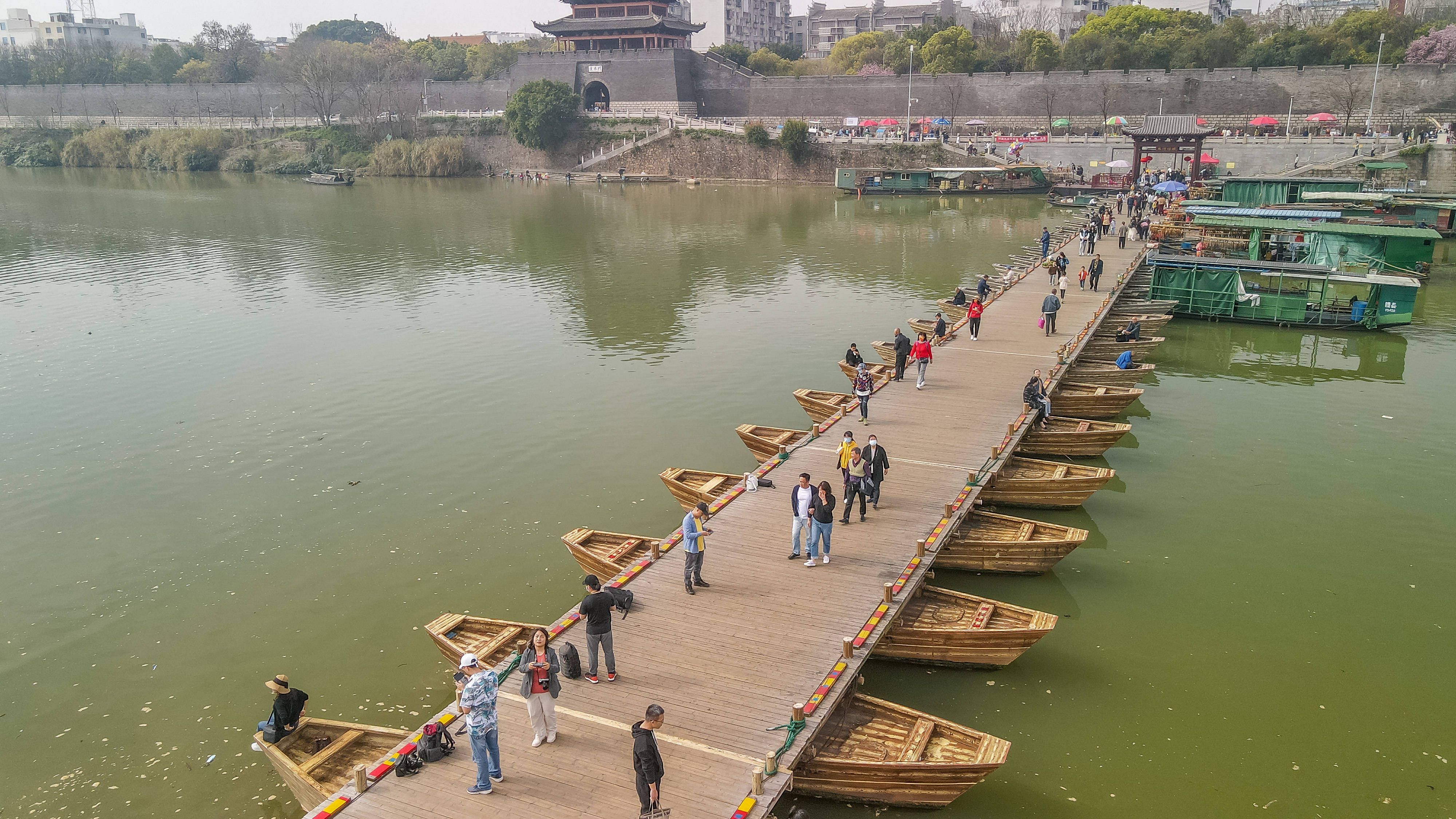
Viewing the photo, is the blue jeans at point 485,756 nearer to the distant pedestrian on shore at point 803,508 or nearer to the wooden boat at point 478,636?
the wooden boat at point 478,636

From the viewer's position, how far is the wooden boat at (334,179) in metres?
97.4

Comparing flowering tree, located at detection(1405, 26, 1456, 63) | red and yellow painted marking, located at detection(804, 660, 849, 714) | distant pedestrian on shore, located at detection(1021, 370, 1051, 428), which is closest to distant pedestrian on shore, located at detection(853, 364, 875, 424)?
distant pedestrian on shore, located at detection(1021, 370, 1051, 428)

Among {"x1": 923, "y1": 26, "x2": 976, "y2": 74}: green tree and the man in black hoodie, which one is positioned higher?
{"x1": 923, "y1": 26, "x2": 976, "y2": 74}: green tree

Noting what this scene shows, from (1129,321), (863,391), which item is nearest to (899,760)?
(863,391)

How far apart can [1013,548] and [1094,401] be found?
9289 mm

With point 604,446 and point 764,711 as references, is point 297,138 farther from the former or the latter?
point 764,711

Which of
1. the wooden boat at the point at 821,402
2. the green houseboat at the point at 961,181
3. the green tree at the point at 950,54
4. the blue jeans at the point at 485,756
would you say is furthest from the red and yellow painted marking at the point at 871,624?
the green tree at the point at 950,54

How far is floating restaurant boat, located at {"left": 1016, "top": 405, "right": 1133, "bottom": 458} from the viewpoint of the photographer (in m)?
22.2

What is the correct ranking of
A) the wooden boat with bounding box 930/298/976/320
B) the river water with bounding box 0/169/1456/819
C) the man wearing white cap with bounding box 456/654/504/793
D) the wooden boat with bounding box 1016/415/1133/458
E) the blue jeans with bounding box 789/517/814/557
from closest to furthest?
the man wearing white cap with bounding box 456/654/504/793
the river water with bounding box 0/169/1456/819
the blue jeans with bounding box 789/517/814/557
the wooden boat with bounding box 1016/415/1133/458
the wooden boat with bounding box 930/298/976/320

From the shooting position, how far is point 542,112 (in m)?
100

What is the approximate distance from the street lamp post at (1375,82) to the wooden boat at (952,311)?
6119 cm

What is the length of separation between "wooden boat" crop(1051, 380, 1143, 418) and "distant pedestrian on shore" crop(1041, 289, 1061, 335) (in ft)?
15.1

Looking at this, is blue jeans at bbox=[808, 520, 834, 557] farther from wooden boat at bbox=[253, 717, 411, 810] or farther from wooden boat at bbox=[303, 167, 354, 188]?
wooden boat at bbox=[303, 167, 354, 188]

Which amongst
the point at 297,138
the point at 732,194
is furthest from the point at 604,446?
the point at 297,138
